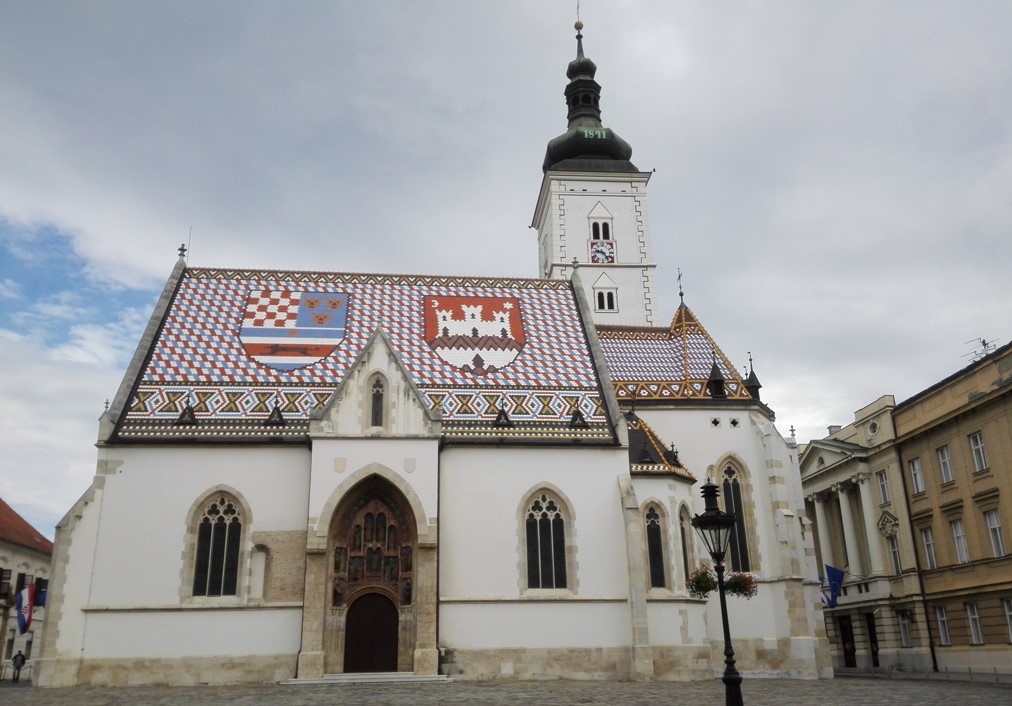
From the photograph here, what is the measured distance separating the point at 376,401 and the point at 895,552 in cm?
2625

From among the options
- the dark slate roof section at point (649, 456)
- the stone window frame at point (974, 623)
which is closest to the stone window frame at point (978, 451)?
the stone window frame at point (974, 623)

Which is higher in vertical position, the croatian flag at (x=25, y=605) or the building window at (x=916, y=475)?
the building window at (x=916, y=475)

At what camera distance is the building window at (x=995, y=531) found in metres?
31.3

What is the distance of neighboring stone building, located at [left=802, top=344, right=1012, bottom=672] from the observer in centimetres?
3148

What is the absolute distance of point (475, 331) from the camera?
30.9m

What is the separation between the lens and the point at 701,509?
101 ft

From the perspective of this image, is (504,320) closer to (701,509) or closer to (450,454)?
(450,454)

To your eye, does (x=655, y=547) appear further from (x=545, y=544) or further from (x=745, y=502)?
(x=745, y=502)

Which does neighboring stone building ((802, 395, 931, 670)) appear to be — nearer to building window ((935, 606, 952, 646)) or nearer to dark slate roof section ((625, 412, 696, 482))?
building window ((935, 606, 952, 646))

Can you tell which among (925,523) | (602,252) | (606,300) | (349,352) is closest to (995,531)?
(925,523)

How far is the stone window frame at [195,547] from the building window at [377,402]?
4.42 m

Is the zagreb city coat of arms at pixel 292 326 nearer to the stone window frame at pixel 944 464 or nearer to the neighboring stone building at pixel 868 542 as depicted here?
the stone window frame at pixel 944 464

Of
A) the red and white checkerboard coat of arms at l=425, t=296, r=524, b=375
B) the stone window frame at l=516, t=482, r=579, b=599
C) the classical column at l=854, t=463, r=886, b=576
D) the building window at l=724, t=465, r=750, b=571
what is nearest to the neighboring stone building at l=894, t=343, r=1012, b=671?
the classical column at l=854, t=463, r=886, b=576

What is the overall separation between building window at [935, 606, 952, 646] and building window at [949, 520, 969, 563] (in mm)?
2743
